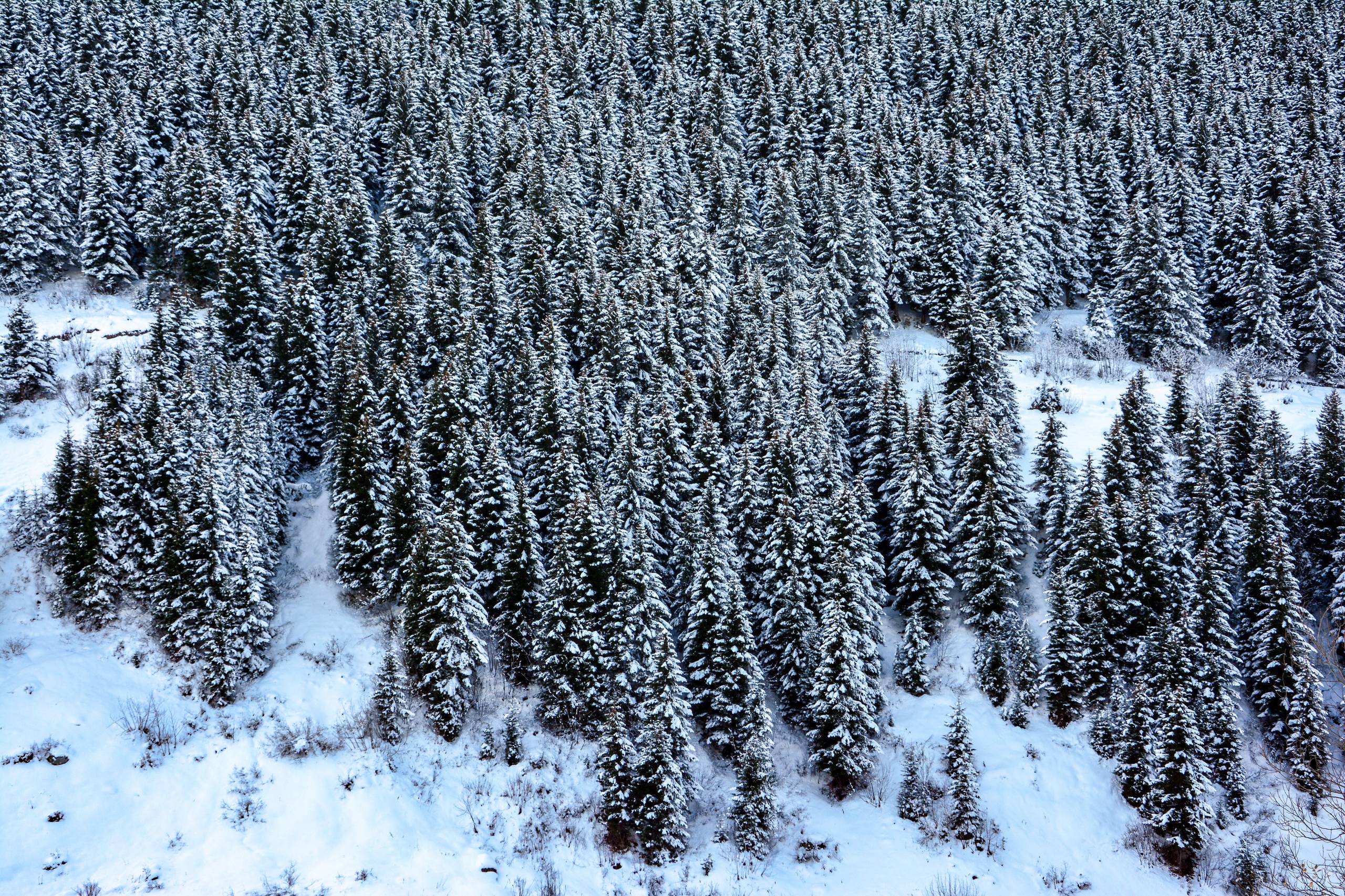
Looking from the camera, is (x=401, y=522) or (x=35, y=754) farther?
(x=401, y=522)

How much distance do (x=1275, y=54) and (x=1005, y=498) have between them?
9788cm

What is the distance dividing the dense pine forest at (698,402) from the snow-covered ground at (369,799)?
1.05 m

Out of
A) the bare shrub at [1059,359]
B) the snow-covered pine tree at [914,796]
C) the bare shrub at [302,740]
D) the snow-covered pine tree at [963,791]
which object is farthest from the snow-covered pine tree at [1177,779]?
the bare shrub at [302,740]

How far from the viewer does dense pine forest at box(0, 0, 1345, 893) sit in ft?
107

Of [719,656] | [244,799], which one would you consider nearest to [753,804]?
[719,656]

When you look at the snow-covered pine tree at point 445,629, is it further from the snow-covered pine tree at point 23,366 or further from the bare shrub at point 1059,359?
the bare shrub at point 1059,359

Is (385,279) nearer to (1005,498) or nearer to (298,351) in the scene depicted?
(298,351)

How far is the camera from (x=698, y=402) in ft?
138

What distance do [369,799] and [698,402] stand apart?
877 inches

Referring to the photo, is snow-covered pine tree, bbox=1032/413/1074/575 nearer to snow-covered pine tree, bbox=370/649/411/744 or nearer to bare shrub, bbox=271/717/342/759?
snow-covered pine tree, bbox=370/649/411/744

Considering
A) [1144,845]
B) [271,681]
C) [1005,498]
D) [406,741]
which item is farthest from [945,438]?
[271,681]

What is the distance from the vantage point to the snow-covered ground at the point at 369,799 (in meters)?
26.4

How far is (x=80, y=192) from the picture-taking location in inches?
2338

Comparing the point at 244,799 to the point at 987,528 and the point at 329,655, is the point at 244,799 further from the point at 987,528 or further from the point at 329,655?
the point at 987,528
